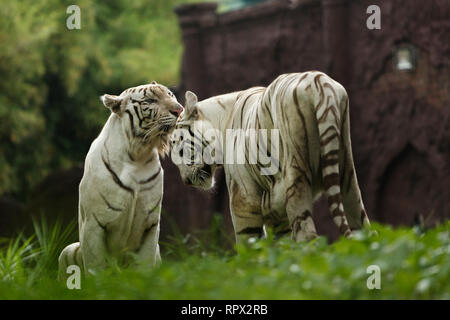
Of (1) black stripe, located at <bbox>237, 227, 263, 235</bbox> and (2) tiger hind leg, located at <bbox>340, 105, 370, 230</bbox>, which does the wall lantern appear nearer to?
(2) tiger hind leg, located at <bbox>340, 105, 370, 230</bbox>

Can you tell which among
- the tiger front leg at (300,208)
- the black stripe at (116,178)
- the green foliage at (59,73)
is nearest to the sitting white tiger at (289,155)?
the tiger front leg at (300,208)

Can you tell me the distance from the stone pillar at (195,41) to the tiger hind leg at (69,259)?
673 cm

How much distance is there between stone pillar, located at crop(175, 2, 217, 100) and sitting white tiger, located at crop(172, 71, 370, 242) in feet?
22.5

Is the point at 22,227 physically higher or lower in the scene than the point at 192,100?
lower

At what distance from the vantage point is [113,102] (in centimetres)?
486

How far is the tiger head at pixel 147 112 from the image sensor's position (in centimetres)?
482

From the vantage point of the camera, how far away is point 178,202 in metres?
11.8

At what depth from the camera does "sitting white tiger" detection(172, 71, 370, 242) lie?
4215 millimetres

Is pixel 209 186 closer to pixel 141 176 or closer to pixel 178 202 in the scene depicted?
pixel 141 176

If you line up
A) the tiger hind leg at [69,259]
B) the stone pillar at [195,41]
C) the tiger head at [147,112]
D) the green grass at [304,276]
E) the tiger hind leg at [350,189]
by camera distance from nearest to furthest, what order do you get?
the green grass at [304,276], the tiger hind leg at [350,189], the tiger head at [147,112], the tiger hind leg at [69,259], the stone pillar at [195,41]

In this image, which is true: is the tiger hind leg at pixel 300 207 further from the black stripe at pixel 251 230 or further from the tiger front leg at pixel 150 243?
the tiger front leg at pixel 150 243

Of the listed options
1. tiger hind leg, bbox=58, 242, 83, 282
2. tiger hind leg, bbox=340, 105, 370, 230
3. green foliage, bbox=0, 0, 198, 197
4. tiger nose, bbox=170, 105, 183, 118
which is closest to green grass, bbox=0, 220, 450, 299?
tiger hind leg, bbox=340, 105, 370, 230
